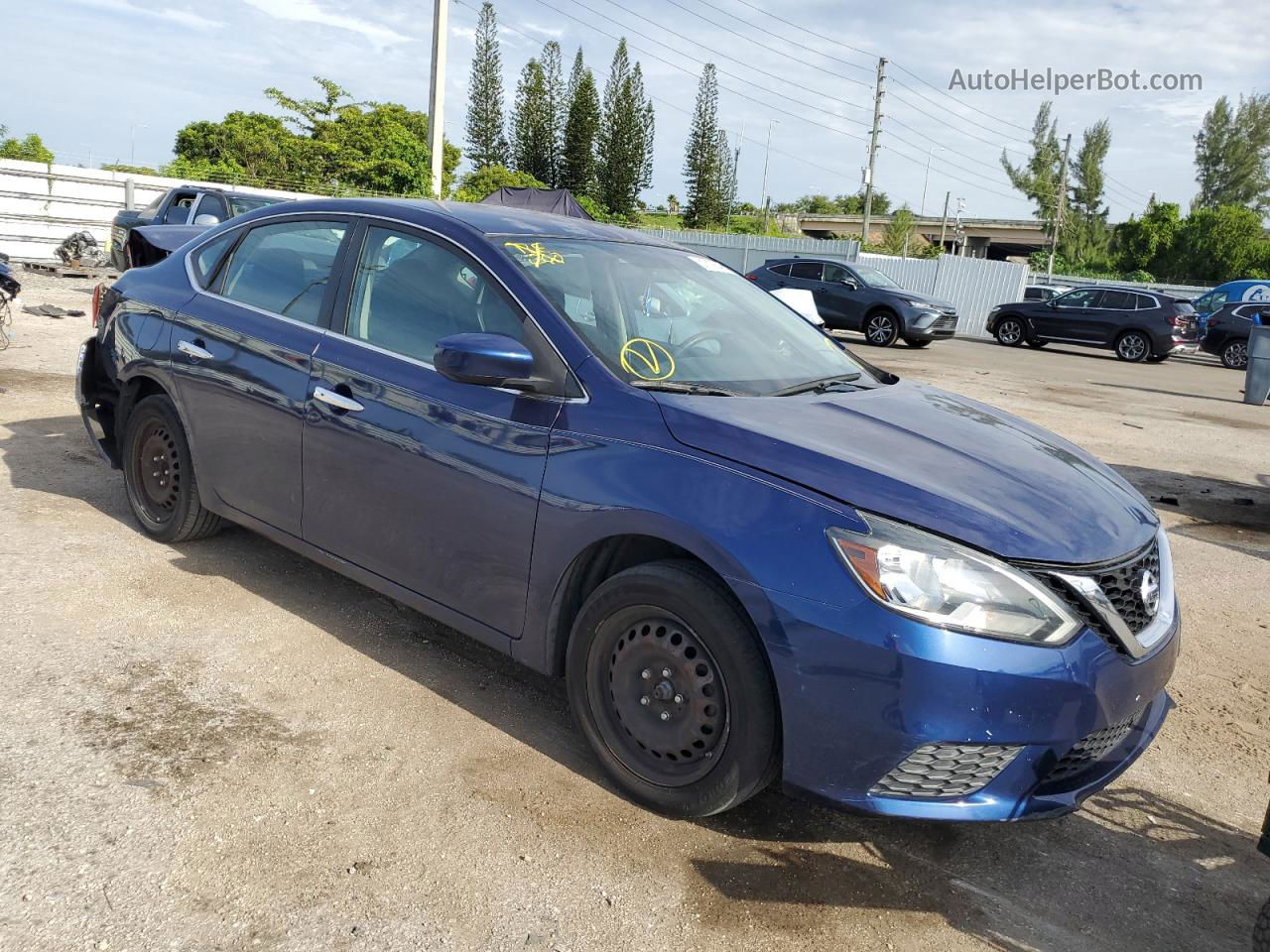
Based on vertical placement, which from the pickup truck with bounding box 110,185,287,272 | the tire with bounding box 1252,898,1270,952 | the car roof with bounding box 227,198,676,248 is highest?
the pickup truck with bounding box 110,185,287,272

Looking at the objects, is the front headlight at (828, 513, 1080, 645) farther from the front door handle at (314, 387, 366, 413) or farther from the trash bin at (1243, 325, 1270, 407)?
the trash bin at (1243, 325, 1270, 407)

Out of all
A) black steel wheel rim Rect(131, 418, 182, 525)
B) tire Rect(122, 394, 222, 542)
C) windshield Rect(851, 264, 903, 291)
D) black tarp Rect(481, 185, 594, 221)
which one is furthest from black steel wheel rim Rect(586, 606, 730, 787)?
windshield Rect(851, 264, 903, 291)

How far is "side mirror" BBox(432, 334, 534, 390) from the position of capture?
10.0ft

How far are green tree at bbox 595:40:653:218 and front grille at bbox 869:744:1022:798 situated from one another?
6272 centimetres

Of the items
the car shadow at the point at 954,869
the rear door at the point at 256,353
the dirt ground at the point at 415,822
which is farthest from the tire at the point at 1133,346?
the rear door at the point at 256,353

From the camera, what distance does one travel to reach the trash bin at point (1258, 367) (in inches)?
581

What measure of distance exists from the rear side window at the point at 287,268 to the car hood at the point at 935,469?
1717 mm

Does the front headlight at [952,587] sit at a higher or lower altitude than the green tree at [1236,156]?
lower

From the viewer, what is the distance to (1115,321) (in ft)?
74.9

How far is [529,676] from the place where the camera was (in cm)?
381

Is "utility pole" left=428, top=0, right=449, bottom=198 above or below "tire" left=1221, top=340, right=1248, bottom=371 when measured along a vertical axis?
above

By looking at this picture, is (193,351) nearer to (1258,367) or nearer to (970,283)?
(1258,367)

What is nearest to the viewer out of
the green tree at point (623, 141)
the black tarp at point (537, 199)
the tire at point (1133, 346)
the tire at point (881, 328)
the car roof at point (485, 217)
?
the car roof at point (485, 217)

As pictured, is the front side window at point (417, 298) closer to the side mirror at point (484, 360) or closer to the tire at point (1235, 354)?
the side mirror at point (484, 360)
